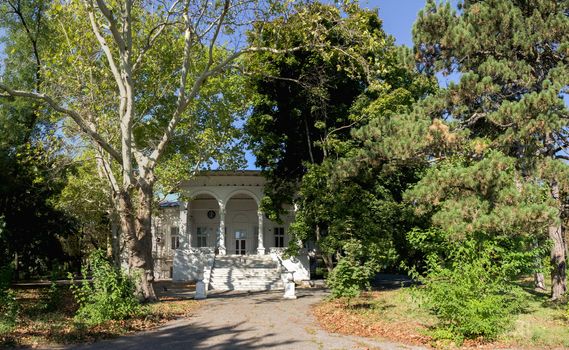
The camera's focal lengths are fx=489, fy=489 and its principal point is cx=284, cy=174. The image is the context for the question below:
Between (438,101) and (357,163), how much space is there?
3206 millimetres

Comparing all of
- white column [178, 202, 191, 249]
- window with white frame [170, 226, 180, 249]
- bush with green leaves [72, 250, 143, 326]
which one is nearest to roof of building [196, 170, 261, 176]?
white column [178, 202, 191, 249]

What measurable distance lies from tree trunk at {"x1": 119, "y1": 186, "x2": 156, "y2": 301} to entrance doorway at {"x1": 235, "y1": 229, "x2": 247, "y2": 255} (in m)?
17.2

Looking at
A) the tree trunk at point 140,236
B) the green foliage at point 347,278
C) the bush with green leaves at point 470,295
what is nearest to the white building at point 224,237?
the tree trunk at point 140,236

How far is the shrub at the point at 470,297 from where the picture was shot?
8.77m

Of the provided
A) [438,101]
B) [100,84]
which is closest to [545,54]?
[438,101]

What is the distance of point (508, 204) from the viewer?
1169 centimetres

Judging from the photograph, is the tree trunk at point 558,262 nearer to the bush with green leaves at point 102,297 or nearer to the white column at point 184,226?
the bush with green leaves at point 102,297

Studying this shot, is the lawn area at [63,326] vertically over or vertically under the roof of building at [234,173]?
under

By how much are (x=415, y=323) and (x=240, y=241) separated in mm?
23075

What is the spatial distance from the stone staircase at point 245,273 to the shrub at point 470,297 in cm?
1574

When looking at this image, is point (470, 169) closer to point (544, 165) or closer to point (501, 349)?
point (544, 165)

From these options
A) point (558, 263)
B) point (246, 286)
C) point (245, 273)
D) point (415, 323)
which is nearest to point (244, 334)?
point (415, 323)

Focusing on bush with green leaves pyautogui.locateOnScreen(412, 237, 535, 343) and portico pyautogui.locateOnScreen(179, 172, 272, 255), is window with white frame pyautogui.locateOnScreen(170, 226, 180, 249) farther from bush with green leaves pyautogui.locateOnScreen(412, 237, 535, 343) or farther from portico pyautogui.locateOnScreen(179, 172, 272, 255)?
bush with green leaves pyautogui.locateOnScreen(412, 237, 535, 343)

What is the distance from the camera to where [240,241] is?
33438mm
